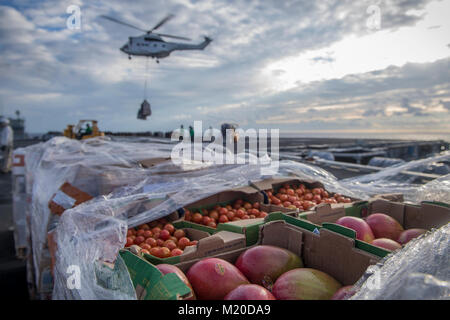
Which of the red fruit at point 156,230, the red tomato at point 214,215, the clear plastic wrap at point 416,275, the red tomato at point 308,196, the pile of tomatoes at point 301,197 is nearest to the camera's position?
the clear plastic wrap at point 416,275

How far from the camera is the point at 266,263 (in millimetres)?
1466

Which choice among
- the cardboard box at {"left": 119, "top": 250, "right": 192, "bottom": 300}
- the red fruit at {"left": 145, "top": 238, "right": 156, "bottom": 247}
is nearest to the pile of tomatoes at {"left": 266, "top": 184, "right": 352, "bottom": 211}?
the red fruit at {"left": 145, "top": 238, "right": 156, "bottom": 247}

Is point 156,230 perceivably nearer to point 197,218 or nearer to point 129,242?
point 129,242

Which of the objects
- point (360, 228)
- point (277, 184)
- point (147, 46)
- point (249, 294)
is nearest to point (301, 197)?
point (277, 184)

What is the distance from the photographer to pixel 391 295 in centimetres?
72

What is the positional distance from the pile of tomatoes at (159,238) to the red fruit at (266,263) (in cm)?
47

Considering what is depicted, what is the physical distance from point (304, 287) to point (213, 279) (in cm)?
39

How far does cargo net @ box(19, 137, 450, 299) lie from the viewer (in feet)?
4.26

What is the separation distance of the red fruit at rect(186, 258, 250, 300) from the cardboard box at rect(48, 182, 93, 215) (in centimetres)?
156

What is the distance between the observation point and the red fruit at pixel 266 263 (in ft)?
4.69

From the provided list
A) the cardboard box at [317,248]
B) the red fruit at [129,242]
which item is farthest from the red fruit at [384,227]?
the red fruit at [129,242]

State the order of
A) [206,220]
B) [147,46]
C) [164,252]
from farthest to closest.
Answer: [147,46], [206,220], [164,252]

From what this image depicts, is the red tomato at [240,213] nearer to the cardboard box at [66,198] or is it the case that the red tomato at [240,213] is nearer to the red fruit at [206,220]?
the red fruit at [206,220]

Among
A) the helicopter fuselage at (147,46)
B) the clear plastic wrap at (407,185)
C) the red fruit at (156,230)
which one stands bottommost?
the red fruit at (156,230)
